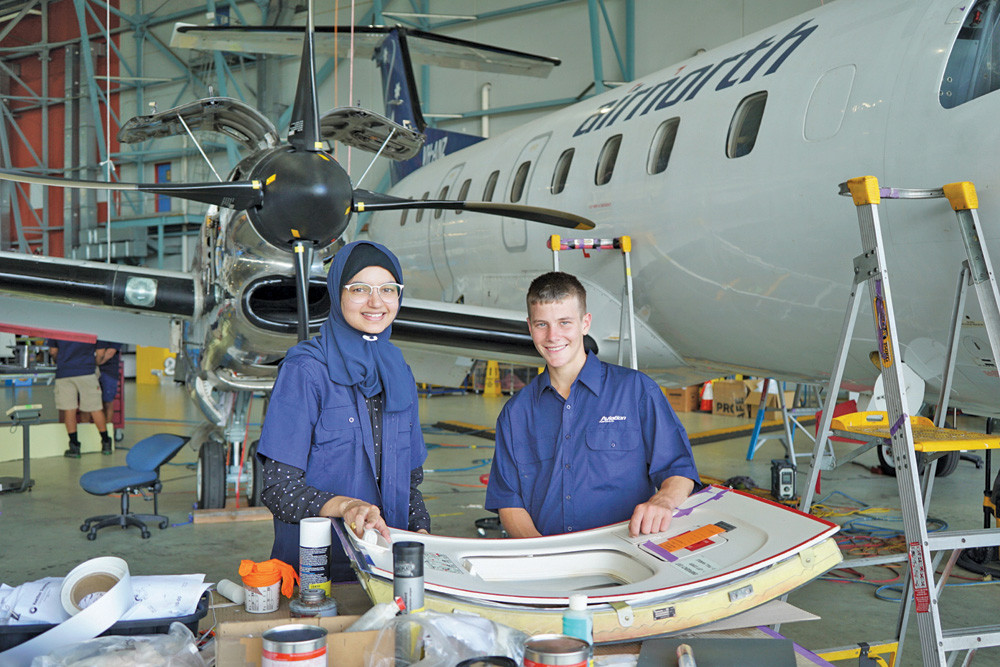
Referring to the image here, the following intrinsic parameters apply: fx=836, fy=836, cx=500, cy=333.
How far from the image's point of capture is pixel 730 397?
14.8 metres

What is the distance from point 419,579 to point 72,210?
2534cm

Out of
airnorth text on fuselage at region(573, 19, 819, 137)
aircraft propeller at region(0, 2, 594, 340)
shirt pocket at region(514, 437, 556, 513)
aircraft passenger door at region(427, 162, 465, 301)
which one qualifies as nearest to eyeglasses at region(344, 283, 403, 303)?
shirt pocket at region(514, 437, 556, 513)

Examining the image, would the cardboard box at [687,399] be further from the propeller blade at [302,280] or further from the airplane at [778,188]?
the propeller blade at [302,280]

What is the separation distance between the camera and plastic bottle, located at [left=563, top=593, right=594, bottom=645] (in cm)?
134

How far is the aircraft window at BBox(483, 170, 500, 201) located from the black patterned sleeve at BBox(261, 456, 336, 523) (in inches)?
228

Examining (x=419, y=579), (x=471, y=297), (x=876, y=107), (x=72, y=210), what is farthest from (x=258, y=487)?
(x=72, y=210)

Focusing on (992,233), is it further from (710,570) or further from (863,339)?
(710,570)

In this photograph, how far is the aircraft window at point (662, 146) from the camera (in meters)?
5.03

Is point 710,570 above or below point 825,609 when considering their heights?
above

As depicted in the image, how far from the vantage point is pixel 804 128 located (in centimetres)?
400

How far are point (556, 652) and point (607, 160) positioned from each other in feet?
16.0

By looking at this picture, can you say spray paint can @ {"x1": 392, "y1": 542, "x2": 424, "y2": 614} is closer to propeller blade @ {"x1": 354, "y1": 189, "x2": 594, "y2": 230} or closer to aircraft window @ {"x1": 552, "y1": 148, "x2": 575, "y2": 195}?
propeller blade @ {"x1": 354, "y1": 189, "x2": 594, "y2": 230}

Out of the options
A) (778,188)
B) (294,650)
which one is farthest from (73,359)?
(294,650)

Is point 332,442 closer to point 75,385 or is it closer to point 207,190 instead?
point 207,190
